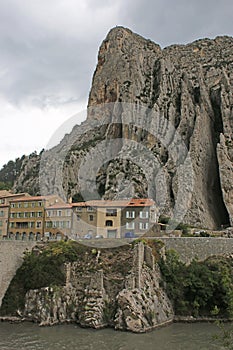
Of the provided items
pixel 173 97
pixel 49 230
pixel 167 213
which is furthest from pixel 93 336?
pixel 173 97

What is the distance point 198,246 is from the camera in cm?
4725

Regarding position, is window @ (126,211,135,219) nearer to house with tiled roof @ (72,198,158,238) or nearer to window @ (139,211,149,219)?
house with tiled roof @ (72,198,158,238)

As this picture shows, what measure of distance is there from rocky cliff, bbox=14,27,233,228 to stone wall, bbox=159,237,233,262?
24223mm

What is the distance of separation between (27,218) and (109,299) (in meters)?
24.6

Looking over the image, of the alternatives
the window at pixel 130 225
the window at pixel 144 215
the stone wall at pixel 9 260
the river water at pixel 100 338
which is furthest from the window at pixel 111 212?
the river water at pixel 100 338

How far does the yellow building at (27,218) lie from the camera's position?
192ft

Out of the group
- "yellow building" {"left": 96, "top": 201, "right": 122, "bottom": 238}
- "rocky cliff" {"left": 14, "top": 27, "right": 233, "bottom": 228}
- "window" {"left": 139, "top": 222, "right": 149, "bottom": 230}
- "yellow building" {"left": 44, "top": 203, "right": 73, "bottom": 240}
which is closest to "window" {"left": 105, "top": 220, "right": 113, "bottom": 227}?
"yellow building" {"left": 96, "top": 201, "right": 122, "bottom": 238}

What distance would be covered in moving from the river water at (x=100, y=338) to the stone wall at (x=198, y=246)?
1044cm

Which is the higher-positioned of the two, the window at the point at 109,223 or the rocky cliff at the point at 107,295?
the window at the point at 109,223

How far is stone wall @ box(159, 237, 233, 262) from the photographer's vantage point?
46906 millimetres

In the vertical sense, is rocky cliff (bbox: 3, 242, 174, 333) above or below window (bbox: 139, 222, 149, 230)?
below

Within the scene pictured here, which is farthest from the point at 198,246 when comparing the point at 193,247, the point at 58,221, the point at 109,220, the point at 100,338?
the point at 58,221

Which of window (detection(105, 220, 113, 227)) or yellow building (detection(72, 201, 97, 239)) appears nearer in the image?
window (detection(105, 220, 113, 227))

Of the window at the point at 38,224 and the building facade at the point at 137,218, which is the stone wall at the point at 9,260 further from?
the building facade at the point at 137,218
